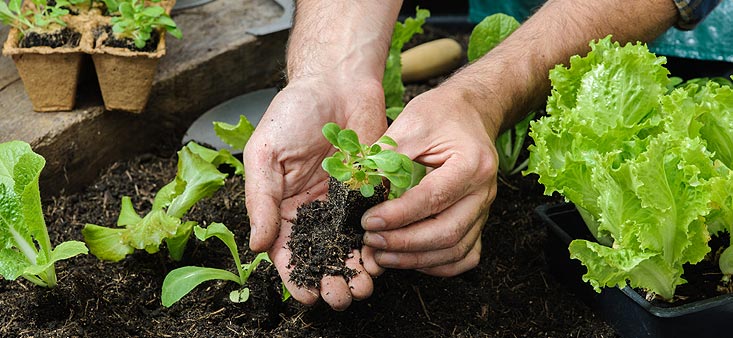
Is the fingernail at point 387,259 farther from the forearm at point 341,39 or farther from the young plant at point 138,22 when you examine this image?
the young plant at point 138,22

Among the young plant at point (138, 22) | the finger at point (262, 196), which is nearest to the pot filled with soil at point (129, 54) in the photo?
the young plant at point (138, 22)

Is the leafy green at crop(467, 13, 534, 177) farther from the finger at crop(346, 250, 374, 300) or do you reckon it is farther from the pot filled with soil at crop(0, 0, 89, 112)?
the pot filled with soil at crop(0, 0, 89, 112)

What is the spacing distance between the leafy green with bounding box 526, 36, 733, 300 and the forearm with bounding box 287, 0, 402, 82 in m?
0.53

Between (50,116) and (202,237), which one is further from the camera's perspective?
(50,116)

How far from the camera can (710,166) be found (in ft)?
5.41

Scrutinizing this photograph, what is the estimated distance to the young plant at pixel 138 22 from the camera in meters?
2.43

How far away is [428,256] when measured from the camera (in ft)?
5.47

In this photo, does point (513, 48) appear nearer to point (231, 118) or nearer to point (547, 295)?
point (547, 295)

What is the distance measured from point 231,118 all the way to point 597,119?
54.3 inches

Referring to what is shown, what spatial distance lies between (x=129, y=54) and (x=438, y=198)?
4.11 ft

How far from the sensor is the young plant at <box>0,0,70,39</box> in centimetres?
240

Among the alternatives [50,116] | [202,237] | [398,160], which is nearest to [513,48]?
[398,160]

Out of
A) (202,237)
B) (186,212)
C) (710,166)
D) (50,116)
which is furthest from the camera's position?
(50,116)

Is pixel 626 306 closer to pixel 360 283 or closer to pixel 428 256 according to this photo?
pixel 428 256
